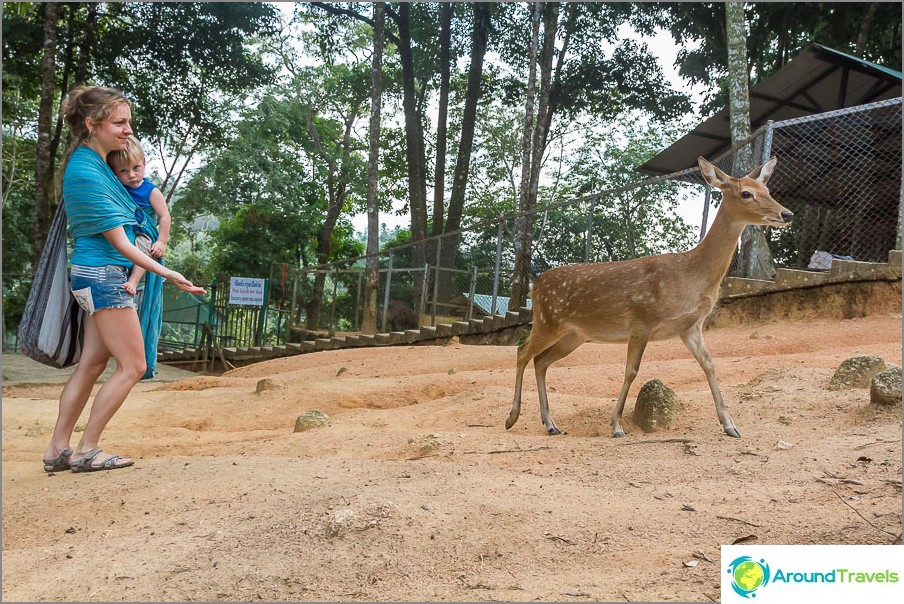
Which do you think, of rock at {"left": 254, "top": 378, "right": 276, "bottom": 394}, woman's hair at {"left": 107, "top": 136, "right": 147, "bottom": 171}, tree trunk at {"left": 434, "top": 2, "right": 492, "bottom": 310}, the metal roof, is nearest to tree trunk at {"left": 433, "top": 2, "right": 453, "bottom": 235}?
tree trunk at {"left": 434, "top": 2, "right": 492, "bottom": 310}

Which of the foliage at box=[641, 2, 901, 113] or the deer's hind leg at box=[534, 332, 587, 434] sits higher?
the foliage at box=[641, 2, 901, 113]

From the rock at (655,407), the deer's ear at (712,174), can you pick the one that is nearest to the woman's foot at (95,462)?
the rock at (655,407)

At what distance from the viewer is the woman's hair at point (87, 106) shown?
4.12 m

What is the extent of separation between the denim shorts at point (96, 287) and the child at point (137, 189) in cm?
7

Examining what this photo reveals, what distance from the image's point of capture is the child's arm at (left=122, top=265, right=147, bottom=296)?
4.11 meters

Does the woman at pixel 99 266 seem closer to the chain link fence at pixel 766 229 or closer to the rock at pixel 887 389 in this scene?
the rock at pixel 887 389

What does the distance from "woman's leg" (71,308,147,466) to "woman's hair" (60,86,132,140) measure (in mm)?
974

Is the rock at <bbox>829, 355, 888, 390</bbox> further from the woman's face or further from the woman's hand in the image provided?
the woman's face

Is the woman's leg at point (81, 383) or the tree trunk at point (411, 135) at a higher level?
the tree trunk at point (411, 135)

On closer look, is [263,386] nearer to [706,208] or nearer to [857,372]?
[857,372]

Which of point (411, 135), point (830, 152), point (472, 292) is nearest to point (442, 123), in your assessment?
point (411, 135)

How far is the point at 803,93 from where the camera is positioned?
46.0 feet

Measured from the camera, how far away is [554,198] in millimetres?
28234

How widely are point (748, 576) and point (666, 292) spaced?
288cm
